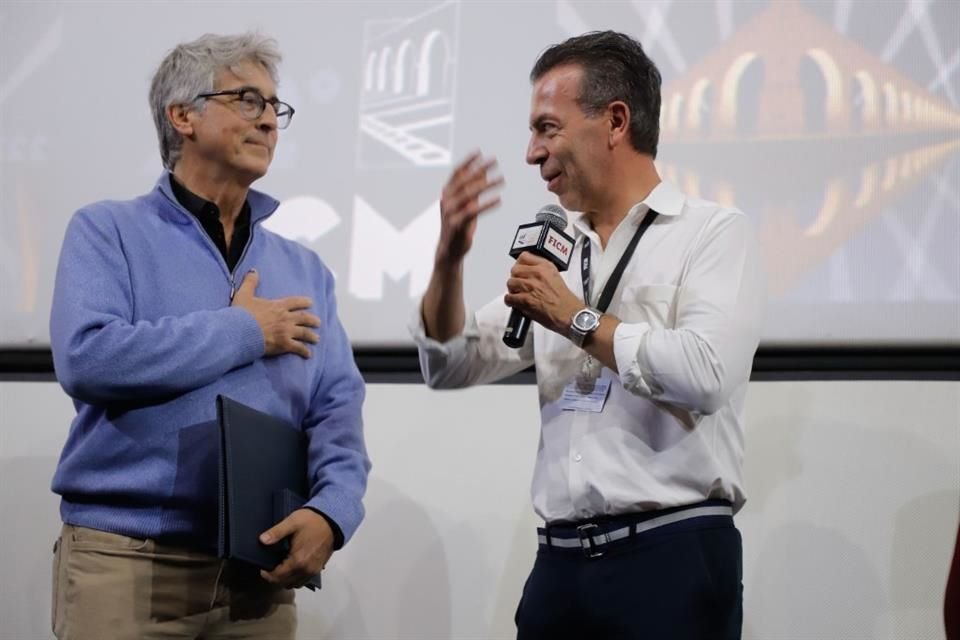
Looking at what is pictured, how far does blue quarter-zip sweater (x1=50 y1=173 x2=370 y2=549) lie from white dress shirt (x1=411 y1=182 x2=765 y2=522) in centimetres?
38

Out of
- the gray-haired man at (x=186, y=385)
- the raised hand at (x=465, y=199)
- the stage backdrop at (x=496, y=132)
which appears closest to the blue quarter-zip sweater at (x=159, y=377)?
the gray-haired man at (x=186, y=385)

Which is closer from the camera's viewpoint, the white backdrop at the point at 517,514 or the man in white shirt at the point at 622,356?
the man in white shirt at the point at 622,356

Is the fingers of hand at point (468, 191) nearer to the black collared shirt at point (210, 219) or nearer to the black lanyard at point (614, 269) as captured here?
the black lanyard at point (614, 269)

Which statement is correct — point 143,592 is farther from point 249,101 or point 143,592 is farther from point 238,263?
point 249,101

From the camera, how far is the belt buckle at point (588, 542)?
1.98 metres

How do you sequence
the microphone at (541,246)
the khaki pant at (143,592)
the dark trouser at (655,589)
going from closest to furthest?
1. the dark trouser at (655,589)
2. the microphone at (541,246)
3. the khaki pant at (143,592)

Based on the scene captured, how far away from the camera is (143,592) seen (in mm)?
2189

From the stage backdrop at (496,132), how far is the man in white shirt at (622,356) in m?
0.89

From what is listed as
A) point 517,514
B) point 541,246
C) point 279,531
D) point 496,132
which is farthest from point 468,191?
point 517,514

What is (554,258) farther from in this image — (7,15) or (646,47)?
(7,15)

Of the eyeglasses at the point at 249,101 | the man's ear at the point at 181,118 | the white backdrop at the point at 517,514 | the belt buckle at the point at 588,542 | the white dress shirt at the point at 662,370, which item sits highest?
the eyeglasses at the point at 249,101

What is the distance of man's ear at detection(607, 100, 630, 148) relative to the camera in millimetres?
2264

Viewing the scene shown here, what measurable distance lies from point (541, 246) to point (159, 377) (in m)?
0.80

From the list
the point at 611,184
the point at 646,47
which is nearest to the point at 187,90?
the point at 611,184
